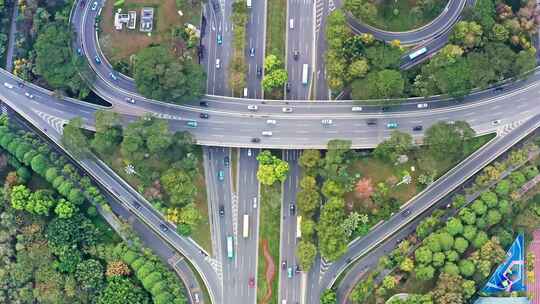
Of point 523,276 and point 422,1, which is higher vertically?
point 422,1

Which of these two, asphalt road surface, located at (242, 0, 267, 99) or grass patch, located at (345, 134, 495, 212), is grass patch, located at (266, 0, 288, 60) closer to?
asphalt road surface, located at (242, 0, 267, 99)

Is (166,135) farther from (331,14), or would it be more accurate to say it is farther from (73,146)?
(331,14)

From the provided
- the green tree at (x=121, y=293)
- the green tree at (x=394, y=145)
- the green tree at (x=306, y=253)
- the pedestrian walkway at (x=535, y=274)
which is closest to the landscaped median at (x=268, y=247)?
the green tree at (x=306, y=253)

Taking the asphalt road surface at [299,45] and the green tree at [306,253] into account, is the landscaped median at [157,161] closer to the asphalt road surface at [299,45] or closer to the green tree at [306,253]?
the green tree at [306,253]

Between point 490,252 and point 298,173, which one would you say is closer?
point 490,252

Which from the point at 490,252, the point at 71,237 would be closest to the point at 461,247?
the point at 490,252

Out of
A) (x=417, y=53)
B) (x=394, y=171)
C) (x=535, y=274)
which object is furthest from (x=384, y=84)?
(x=535, y=274)

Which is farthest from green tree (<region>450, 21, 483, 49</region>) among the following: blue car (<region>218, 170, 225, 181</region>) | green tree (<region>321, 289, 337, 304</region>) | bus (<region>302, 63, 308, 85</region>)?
green tree (<region>321, 289, 337, 304</region>)

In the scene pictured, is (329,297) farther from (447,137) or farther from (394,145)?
(447,137)
